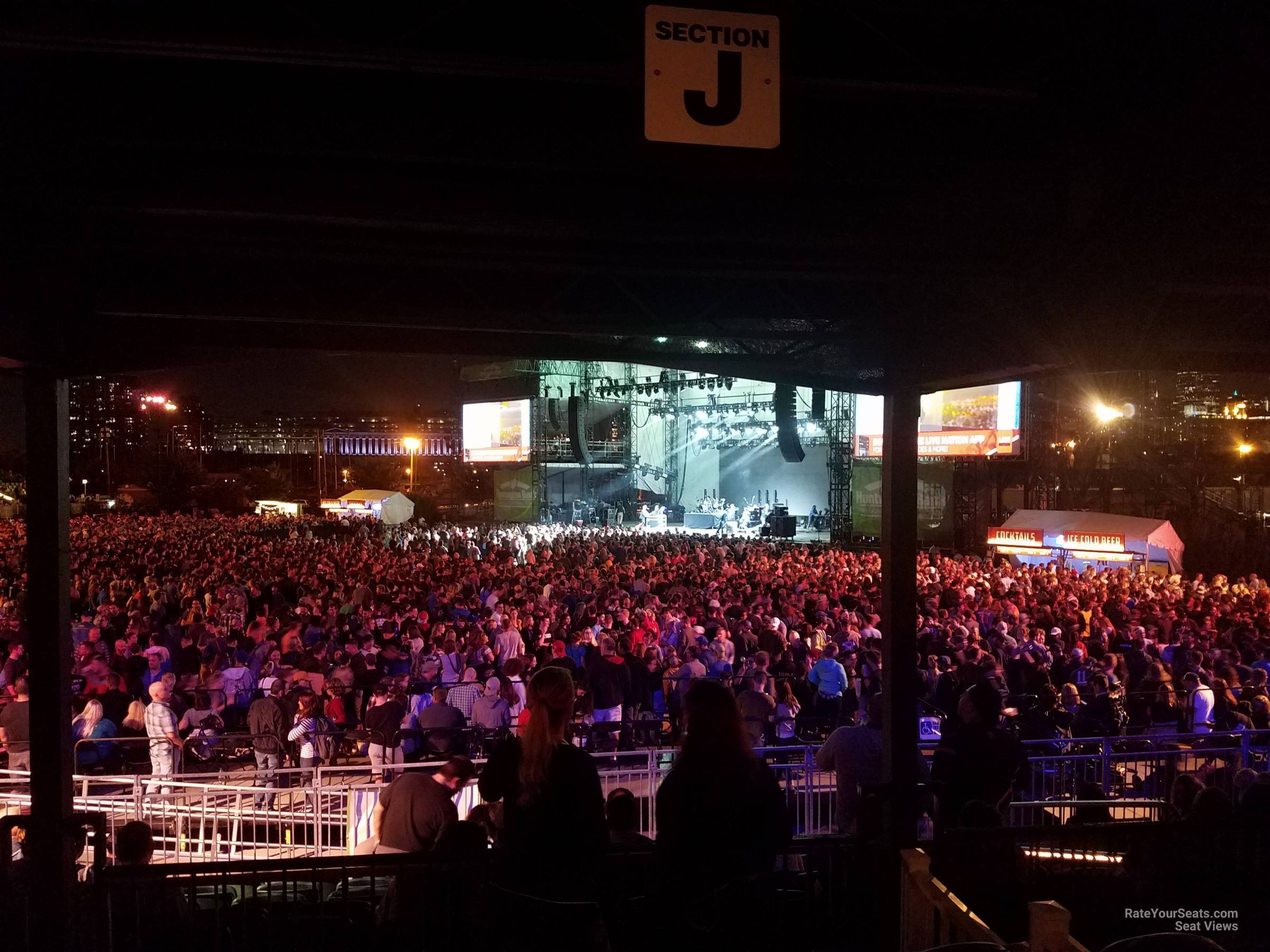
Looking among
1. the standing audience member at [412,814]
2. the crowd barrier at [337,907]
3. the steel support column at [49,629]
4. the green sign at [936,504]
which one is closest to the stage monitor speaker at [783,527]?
the green sign at [936,504]


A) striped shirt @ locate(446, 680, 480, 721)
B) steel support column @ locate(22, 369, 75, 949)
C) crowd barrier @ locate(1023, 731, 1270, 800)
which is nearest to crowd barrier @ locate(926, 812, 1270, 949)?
crowd barrier @ locate(1023, 731, 1270, 800)

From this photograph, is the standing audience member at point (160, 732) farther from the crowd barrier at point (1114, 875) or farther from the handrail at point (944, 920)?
the crowd barrier at point (1114, 875)

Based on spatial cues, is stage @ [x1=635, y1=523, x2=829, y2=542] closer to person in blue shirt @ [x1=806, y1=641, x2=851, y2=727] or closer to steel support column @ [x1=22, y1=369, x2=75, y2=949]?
person in blue shirt @ [x1=806, y1=641, x2=851, y2=727]

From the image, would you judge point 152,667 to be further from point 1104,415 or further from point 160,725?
point 1104,415

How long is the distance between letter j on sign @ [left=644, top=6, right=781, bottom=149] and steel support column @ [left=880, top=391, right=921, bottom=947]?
260 centimetres

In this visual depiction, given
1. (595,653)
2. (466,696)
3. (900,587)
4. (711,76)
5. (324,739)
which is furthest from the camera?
(595,653)

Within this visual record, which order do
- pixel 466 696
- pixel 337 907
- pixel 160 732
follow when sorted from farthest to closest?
1. pixel 466 696
2. pixel 160 732
3. pixel 337 907

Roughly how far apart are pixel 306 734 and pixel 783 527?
2514 centimetres

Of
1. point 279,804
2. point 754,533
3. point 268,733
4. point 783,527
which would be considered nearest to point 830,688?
point 279,804

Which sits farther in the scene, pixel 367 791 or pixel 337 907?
pixel 367 791

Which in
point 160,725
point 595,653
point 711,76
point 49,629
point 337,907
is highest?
point 711,76

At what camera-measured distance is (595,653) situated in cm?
908

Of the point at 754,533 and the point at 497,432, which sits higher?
the point at 497,432

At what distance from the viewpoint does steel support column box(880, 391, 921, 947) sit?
16.1ft
